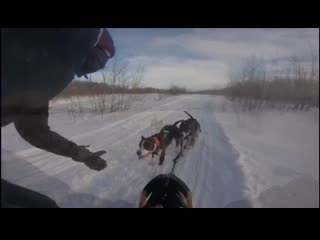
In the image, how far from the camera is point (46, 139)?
1444 millimetres

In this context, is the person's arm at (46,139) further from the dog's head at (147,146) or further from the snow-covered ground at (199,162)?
the dog's head at (147,146)

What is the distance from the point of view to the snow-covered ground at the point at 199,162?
150 centimetres

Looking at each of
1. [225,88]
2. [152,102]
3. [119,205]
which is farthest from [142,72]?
[119,205]

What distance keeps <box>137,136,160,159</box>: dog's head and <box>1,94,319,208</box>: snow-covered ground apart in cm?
3

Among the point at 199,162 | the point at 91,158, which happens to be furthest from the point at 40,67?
the point at 199,162

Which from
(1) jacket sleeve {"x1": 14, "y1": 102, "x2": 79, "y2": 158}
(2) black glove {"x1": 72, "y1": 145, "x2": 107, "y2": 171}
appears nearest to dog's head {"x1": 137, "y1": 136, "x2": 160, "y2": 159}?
(2) black glove {"x1": 72, "y1": 145, "x2": 107, "y2": 171}

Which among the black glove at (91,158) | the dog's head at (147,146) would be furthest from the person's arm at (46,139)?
the dog's head at (147,146)

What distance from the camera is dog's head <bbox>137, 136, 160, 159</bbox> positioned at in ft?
5.04

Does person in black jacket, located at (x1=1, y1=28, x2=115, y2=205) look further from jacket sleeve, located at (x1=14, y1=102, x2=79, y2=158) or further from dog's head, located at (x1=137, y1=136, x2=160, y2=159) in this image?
dog's head, located at (x1=137, y1=136, x2=160, y2=159)

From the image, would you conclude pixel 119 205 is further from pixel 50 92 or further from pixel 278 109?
pixel 278 109

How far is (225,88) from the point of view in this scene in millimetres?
1576

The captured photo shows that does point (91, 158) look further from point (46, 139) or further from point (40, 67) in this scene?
point (40, 67)
